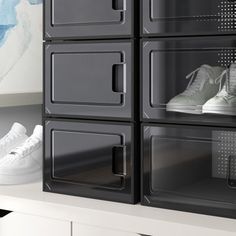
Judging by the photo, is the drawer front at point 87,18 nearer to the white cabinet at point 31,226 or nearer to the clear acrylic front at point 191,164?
the clear acrylic front at point 191,164

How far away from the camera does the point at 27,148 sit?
5.68 ft

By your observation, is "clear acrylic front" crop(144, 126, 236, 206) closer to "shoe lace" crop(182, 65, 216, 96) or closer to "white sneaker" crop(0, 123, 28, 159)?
"shoe lace" crop(182, 65, 216, 96)

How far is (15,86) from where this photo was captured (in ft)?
6.74

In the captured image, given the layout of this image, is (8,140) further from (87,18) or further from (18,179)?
(87,18)

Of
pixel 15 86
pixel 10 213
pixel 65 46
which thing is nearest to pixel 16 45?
pixel 15 86

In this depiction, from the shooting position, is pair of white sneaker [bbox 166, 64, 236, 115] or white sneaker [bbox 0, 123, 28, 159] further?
white sneaker [bbox 0, 123, 28, 159]

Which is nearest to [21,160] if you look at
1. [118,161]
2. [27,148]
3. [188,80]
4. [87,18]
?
[27,148]

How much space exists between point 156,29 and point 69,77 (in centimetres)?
31

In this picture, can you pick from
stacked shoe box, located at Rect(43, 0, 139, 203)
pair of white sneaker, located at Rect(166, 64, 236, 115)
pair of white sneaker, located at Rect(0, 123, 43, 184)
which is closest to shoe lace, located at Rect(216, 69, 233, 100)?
pair of white sneaker, located at Rect(166, 64, 236, 115)

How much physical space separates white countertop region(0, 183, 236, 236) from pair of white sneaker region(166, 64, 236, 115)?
28cm

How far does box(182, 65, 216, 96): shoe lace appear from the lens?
138 cm

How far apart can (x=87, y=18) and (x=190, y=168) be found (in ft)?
1.69

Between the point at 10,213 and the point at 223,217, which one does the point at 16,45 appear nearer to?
the point at 10,213

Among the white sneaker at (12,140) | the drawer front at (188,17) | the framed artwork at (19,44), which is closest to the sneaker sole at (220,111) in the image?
the drawer front at (188,17)
